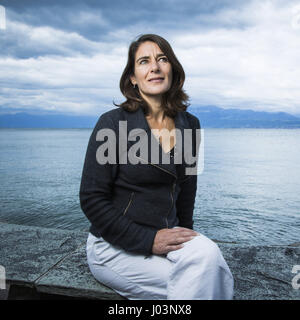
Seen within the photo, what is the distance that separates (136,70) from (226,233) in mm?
5345

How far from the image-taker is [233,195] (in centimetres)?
1088

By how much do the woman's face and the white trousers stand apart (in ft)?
4.03

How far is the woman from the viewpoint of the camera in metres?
1.86

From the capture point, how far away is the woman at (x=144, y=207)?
1.86 m

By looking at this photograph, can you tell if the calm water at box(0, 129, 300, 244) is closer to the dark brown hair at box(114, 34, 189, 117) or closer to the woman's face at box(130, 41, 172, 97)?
the dark brown hair at box(114, 34, 189, 117)

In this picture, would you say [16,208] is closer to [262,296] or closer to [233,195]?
[233,195]

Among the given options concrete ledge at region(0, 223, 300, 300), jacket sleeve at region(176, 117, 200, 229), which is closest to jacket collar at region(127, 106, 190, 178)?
jacket sleeve at region(176, 117, 200, 229)

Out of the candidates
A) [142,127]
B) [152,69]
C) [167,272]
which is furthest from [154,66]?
[167,272]

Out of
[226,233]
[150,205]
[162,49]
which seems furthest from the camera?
[226,233]

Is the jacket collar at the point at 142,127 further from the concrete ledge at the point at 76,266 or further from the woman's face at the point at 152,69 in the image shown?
the concrete ledge at the point at 76,266

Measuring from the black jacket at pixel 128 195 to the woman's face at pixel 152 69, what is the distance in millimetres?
275

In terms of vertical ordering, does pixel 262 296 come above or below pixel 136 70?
below
